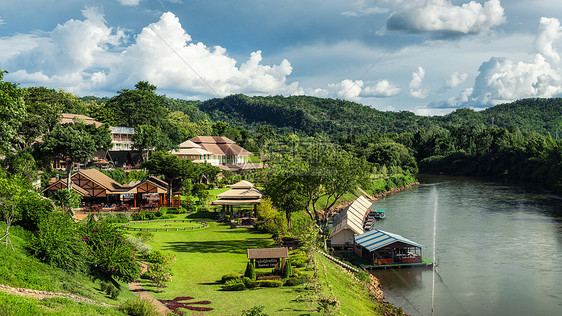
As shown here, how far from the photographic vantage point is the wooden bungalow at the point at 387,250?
3631 centimetres

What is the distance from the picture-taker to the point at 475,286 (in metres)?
31.7

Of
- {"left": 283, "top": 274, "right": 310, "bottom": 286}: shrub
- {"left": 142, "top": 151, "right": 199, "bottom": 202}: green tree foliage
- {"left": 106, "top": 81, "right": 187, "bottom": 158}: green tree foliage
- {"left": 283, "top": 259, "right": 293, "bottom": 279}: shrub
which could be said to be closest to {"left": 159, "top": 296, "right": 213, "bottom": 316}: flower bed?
{"left": 283, "top": 274, "right": 310, "bottom": 286}: shrub

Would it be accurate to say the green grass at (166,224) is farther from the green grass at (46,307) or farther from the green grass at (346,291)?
the green grass at (46,307)

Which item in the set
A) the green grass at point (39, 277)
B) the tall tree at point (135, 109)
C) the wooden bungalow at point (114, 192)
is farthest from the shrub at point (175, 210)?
the tall tree at point (135, 109)

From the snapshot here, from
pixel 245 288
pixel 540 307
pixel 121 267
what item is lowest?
pixel 540 307

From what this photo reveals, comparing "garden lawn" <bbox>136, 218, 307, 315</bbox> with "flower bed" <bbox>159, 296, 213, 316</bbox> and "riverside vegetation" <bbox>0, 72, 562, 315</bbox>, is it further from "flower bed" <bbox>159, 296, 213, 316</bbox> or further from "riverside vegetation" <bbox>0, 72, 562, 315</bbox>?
"flower bed" <bbox>159, 296, 213, 316</bbox>

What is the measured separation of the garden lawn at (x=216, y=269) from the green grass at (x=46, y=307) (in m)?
4.42

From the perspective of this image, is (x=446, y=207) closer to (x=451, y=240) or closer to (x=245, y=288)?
(x=451, y=240)

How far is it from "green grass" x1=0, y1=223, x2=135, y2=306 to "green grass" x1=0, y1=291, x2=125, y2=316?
1856mm

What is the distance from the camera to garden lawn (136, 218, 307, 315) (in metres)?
21.5

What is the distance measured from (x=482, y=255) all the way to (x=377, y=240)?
10.1m

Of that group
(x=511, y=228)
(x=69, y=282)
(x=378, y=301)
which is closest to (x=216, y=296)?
(x=69, y=282)

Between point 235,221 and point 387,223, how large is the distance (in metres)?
21.1

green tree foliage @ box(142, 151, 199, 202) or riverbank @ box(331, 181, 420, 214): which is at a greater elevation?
green tree foliage @ box(142, 151, 199, 202)
